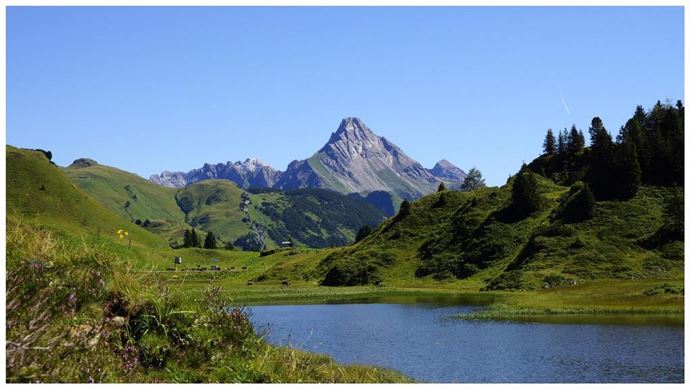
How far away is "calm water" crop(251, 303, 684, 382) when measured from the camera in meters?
39.3

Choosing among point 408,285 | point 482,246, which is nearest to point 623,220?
point 482,246

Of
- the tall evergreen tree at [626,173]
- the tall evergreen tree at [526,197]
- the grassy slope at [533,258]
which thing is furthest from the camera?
the tall evergreen tree at [526,197]

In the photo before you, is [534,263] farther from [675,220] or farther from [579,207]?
[675,220]

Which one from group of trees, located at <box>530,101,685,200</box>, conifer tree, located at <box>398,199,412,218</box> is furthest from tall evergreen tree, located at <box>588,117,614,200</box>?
conifer tree, located at <box>398,199,412,218</box>

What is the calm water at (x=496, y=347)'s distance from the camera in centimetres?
3934

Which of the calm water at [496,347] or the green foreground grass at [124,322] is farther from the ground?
the green foreground grass at [124,322]

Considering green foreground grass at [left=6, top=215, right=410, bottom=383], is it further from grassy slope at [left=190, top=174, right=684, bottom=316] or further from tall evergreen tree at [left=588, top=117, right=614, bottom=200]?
tall evergreen tree at [left=588, top=117, right=614, bottom=200]

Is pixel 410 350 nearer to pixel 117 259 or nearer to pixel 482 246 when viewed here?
pixel 117 259

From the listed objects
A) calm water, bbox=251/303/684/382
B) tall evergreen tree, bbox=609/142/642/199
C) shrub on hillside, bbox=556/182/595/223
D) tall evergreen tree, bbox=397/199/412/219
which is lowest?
calm water, bbox=251/303/684/382

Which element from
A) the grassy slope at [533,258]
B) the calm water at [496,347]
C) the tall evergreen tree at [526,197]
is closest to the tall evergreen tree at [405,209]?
the grassy slope at [533,258]

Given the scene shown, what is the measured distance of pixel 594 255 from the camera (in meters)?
124

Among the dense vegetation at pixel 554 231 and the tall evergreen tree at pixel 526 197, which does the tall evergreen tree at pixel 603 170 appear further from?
the tall evergreen tree at pixel 526 197

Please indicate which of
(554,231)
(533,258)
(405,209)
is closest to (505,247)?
(554,231)

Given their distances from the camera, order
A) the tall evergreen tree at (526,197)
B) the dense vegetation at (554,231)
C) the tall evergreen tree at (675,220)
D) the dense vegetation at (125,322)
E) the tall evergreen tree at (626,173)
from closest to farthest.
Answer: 1. the dense vegetation at (125,322)
2. the dense vegetation at (554,231)
3. the tall evergreen tree at (675,220)
4. the tall evergreen tree at (626,173)
5. the tall evergreen tree at (526,197)
